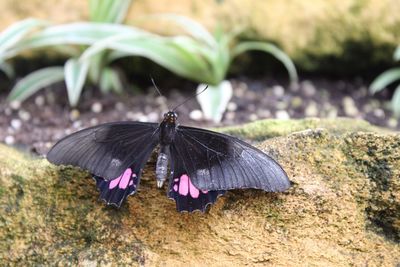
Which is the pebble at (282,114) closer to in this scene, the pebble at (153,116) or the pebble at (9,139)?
the pebble at (153,116)

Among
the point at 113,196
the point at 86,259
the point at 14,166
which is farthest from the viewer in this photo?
the point at 14,166

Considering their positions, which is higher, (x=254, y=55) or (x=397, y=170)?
(x=254, y=55)

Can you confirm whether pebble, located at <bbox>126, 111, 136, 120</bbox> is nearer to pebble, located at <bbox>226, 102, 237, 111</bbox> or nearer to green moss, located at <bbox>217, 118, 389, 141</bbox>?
pebble, located at <bbox>226, 102, 237, 111</bbox>

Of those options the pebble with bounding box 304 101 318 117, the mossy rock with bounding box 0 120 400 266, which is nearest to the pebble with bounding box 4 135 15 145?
the mossy rock with bounding box 0 120 400 266

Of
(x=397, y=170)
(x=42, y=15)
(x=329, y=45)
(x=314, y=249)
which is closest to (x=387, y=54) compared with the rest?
(x=329, y=45)

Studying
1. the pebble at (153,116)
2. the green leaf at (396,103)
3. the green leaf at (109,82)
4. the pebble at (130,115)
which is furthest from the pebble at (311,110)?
the green leaf at (109,82)

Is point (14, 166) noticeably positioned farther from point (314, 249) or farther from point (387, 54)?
point (387, 54)

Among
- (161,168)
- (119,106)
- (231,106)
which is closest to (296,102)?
(231,106)
